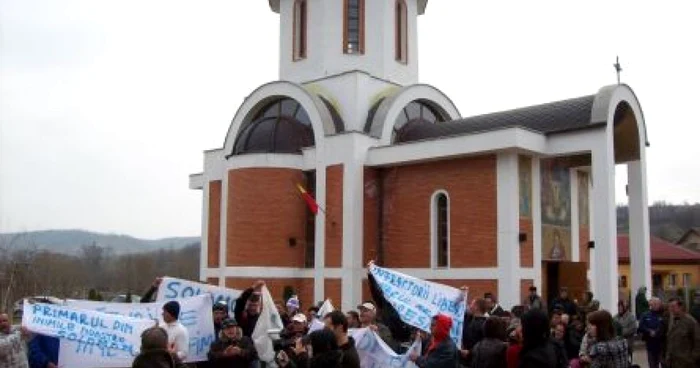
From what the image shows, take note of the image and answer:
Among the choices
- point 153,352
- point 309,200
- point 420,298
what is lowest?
point 153,352

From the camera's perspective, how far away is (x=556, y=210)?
19562mm

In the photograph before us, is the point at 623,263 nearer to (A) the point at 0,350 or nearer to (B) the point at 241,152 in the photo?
(B) the point at 241,152

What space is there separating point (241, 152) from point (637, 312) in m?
11.6

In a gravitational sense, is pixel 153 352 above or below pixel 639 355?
above

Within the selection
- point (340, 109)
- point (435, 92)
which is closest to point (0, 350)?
point (340, 109)

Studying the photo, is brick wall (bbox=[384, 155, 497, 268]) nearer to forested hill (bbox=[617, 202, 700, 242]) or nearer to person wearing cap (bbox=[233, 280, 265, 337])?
person wearing cap (bbox=[233, 280, 265, 337])

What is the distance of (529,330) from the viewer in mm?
5582

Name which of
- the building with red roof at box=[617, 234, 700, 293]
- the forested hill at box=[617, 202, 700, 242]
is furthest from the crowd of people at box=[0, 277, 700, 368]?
the forested hill at box=[617, 202, 700, 242]

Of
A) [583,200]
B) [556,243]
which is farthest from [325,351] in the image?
[583,200]

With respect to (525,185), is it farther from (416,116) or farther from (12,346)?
(12,346)

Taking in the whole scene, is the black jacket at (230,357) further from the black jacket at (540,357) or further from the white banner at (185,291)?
the black jacket at (540,357)

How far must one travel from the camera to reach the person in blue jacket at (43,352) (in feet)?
24.4

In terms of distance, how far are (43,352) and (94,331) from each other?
0.55 metres

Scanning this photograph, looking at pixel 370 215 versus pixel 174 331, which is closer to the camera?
pixel 174 331
